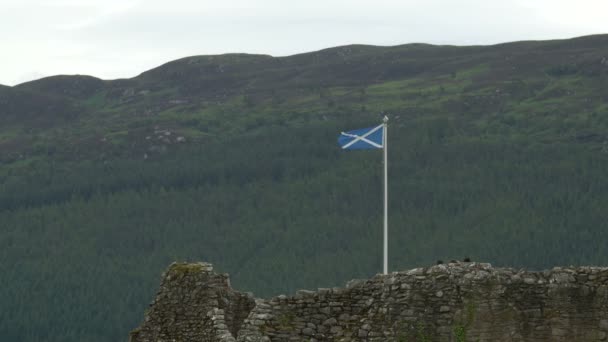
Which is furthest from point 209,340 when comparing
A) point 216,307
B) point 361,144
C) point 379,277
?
point 361,144

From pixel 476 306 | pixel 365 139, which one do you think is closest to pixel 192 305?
pixel 476 306

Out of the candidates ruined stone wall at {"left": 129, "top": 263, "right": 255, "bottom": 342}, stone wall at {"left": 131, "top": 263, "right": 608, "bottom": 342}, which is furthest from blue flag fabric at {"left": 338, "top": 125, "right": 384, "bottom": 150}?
stone wall at {"left": 131, "top": 263, "right": 608, "bottom": 342}

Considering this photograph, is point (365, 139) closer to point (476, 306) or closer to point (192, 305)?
point (192, 305)

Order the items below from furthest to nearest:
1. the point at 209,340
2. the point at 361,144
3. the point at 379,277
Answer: the point at 361,144, the point at 209,340, the point at 379,277

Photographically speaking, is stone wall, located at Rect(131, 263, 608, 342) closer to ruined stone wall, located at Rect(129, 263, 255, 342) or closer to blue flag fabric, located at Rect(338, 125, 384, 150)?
ruined stone wall, located at Rect(129, 263, 255, 342)

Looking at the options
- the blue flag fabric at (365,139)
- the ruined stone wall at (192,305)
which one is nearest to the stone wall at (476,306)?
the ruined stone wall at (192,305)

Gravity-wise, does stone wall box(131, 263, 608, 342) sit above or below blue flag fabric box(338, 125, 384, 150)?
below

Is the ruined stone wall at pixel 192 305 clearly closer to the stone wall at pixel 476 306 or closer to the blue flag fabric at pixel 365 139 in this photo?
the stone wall at pixel 476 306

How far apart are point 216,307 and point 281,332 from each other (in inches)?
105

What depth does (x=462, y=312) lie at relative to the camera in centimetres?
2305

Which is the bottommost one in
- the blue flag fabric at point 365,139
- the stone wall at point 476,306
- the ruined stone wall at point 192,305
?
the ruined stone wall at point 192,305

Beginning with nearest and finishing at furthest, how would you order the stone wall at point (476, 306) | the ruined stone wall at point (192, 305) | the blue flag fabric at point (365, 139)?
the stone wall at point (476, 306)
the ruined stone wall at point (192, 305)
the blue flag fabric at point (365, 139)

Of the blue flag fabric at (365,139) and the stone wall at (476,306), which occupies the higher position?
the blue flag fabric at (365,139)

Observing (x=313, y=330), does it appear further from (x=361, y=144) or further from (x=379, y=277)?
(x=361, y=144)
